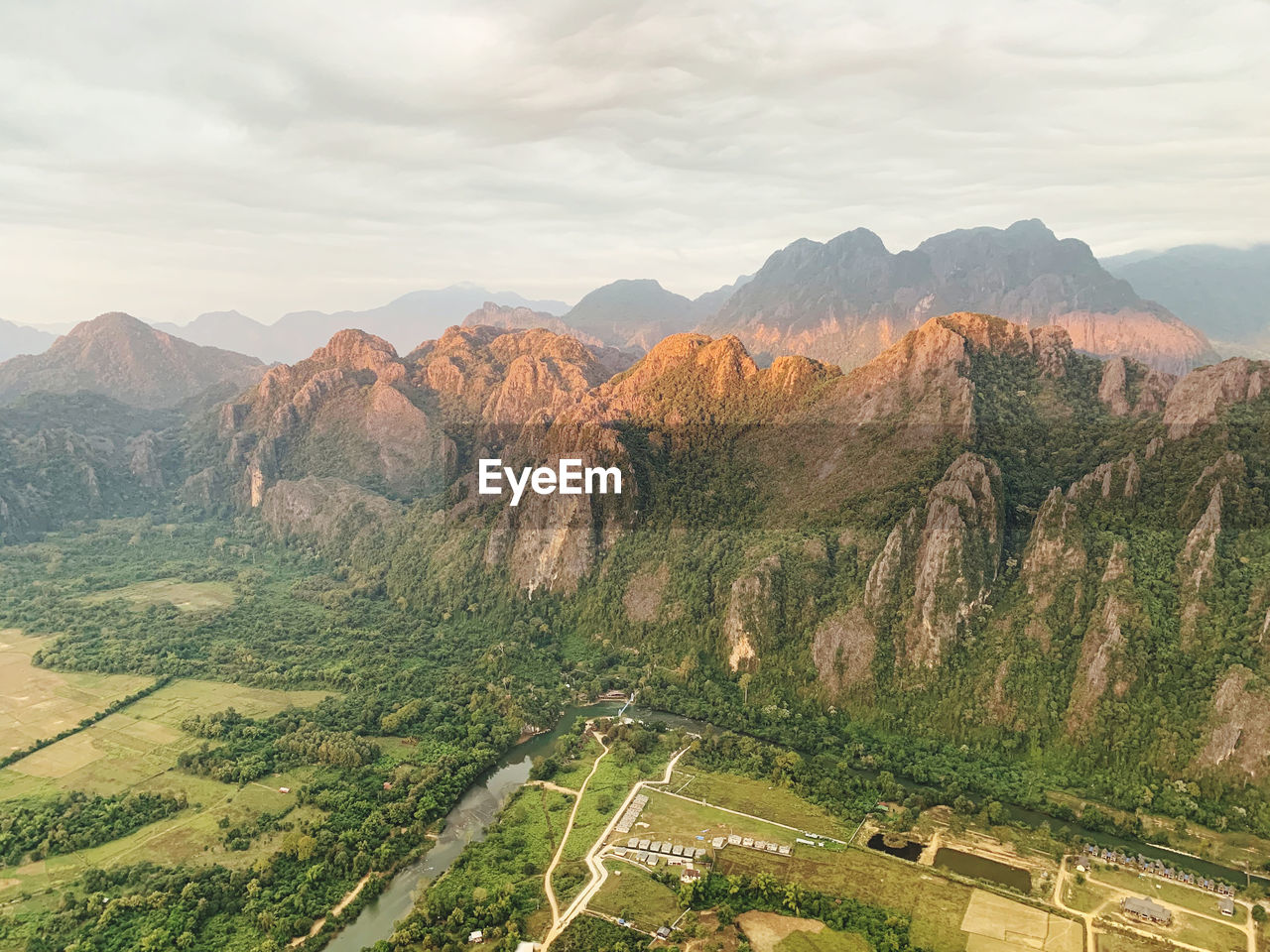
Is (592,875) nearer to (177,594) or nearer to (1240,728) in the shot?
(1240,728)

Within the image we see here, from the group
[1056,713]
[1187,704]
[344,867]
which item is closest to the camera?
[344,867]

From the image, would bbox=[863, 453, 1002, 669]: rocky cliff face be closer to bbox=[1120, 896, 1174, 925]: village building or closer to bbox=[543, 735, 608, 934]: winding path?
bbox=[1120, 896, 1174, 925]: village building

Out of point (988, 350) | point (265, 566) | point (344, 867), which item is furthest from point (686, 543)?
point (265, 566)

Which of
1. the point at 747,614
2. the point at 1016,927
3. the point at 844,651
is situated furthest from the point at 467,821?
the point at 844,651

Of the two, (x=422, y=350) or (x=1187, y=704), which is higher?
(x=422, y=350)

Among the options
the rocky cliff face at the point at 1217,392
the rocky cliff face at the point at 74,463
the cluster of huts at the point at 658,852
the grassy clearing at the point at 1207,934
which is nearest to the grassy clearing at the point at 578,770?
the cluster of huts at the point at 658,852

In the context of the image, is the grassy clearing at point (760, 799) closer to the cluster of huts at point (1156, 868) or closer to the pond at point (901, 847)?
the pond at point (901, 847)

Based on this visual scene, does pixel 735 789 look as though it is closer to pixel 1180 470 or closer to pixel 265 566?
pixel 1180 470
